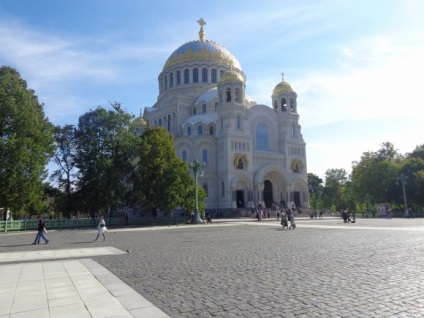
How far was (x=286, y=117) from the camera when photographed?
54250 millimetres

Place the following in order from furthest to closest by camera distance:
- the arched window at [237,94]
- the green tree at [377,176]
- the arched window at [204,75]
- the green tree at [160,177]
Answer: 1. the arched window at [204,75]
2. the green tree at [377,176]
3. the arched window at [237,94]
4. the green tree at [160,177]

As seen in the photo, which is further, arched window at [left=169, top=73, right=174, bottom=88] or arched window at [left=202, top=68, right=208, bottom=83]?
arched window at [left=169, top=73, right=174, bottom=88]

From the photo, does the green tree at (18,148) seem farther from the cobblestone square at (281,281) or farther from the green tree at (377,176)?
the green tree at (377,176)

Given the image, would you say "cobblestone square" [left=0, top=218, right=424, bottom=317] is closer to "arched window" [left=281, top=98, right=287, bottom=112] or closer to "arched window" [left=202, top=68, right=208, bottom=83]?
"arched window" [left=281, top=98, right=287, bottom=112]

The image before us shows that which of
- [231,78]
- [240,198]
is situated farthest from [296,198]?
[231,78]

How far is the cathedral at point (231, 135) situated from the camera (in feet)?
160

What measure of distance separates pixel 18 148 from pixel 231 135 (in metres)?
27.1

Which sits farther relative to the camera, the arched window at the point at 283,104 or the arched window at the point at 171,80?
the arched window at the point at 171,80

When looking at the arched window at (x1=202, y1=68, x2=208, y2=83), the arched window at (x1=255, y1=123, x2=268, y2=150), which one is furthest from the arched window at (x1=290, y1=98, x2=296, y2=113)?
the arched window at (x1=202, y1=68, x2=208, y2=83)

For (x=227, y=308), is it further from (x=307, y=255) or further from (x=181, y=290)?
(x=307, y=255)

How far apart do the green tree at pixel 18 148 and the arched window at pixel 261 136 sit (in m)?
31.0

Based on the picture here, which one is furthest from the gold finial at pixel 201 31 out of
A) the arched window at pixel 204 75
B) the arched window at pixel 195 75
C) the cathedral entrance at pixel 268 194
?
the cathedral entrance at pixel 268 194

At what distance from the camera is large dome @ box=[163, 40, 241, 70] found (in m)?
61.1

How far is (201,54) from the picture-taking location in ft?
201
